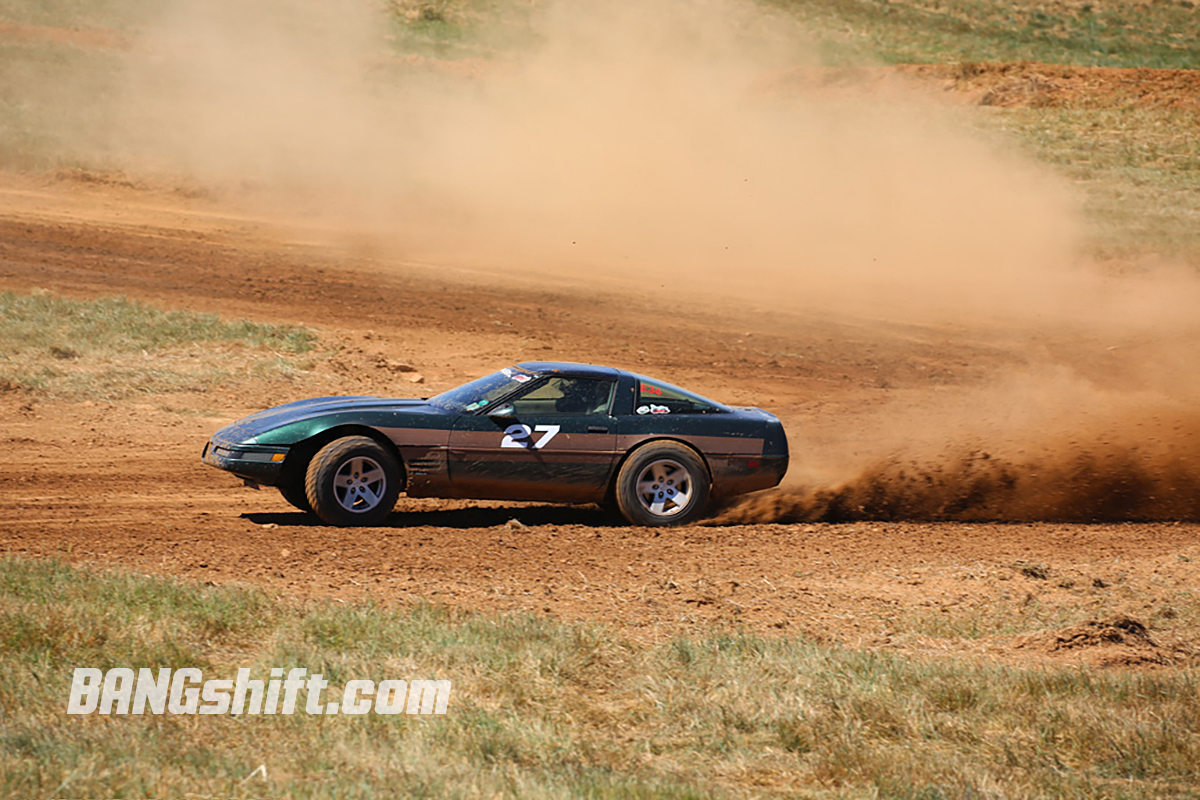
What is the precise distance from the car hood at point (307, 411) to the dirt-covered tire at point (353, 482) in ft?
1.07

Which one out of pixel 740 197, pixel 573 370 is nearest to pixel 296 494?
pixel 573 370

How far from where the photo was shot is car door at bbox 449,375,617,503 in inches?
370

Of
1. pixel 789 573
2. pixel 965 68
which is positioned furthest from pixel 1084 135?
pixel 789 573

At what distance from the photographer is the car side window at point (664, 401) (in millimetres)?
9953

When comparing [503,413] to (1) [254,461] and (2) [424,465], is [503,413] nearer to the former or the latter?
(2) [424,465]

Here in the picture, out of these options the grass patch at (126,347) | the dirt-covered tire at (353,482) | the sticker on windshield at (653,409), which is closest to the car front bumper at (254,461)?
the dirt-covered tire at (353,482)

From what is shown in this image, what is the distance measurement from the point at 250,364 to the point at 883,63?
36.6 metres

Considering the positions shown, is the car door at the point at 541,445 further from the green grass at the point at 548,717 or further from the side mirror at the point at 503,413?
the green grass at the point at 548,717

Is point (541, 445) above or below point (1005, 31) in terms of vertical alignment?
below

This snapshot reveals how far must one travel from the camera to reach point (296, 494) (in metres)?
9.45

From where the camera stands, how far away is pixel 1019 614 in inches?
318

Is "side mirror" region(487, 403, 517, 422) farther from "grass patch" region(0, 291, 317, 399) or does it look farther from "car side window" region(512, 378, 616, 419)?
"grass patch" region(0, 291, 317, 399)

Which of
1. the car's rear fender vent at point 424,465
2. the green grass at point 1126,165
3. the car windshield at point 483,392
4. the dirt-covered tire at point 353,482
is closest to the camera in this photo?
the dirt-covered tire at point 353,482

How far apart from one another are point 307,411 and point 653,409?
2825mm
